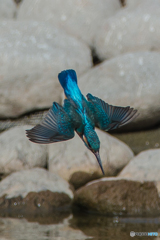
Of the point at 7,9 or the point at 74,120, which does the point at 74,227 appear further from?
the point at 7,9

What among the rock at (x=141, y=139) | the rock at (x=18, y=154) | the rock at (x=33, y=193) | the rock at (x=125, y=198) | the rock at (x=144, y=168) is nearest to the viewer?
the rock at (x=125, y=198)

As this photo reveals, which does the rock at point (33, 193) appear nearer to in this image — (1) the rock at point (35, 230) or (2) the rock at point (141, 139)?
(1) the rock at point (35, 230)

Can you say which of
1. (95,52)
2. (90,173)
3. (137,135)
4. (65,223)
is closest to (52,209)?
(65,223)

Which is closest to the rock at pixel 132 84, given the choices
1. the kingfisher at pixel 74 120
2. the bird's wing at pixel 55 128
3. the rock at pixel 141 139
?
the rock at pixel 141 139

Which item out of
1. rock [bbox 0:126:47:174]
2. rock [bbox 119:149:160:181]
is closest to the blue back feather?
rock [bbox 119:149:160:181]

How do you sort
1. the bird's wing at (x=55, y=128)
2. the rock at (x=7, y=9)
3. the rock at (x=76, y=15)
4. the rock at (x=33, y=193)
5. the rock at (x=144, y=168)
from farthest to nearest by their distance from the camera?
the rock at (x=7, y=9) < the rock at (x=76, y=15) < the rock at (x=144, y=168) < the rock at (x=33, y=193) < the bird's wing at (x=55, y=128)

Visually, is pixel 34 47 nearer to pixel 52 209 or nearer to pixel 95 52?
pixel 95 52
